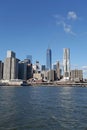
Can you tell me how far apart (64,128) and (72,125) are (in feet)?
8.36

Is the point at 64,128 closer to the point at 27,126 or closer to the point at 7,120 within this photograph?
the point at 27,126

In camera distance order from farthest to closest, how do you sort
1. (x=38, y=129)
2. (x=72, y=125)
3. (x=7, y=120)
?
(x=7, y=120)
(x=72, y=125)
(x=38, y=129)

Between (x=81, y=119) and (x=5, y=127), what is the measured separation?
13.7 m

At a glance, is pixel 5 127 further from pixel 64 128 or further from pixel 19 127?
pixel 64 128

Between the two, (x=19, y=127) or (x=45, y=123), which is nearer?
(x=19, y=127)

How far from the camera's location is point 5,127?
36469 millimetres

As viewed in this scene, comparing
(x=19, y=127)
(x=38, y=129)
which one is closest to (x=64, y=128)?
(x=38, y=129)

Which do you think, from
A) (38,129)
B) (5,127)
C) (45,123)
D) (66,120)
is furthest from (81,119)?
(5,127)

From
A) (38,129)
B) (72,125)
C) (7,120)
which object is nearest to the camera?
(38,129)

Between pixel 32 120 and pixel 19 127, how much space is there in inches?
233

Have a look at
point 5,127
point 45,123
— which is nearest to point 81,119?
point 45,123

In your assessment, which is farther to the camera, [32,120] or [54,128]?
[32,120]

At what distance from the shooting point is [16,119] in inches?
1686

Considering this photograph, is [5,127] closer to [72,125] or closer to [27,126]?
[27,126]
